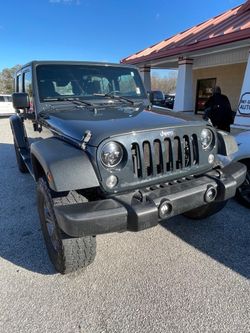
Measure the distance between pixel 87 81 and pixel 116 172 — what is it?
6.10 ft

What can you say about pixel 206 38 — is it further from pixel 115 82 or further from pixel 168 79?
pixel 168 79

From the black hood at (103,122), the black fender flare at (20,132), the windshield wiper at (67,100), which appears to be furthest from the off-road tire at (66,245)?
the black fender flare at (20,132)

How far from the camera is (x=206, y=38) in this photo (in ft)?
25.5

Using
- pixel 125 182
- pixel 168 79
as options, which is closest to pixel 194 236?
pixel 125 182

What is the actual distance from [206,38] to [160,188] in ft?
23.1

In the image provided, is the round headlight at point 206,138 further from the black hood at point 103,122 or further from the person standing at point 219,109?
the person standing at point 219,109

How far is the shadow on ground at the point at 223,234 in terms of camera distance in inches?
106

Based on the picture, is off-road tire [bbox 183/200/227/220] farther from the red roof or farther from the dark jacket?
the red roof

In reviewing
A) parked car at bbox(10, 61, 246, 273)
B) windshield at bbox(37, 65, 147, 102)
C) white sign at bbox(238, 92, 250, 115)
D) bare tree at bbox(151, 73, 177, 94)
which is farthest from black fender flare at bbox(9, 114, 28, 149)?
bare tree at bbox(151, 73, 177, 94)

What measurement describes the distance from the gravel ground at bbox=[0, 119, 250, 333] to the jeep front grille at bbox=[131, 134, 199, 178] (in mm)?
985

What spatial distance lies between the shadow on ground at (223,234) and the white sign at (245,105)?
4.20m

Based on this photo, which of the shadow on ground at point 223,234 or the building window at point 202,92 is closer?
the shadow on ground at point 223,234

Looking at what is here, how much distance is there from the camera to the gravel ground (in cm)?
201

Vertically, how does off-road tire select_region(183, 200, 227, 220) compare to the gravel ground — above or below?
above
